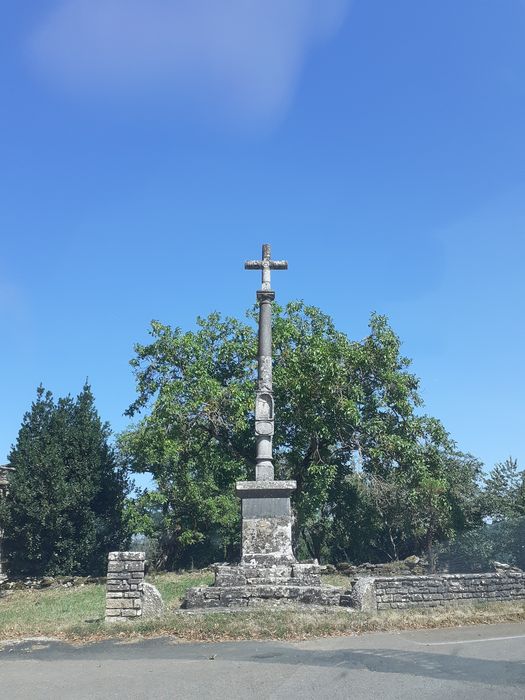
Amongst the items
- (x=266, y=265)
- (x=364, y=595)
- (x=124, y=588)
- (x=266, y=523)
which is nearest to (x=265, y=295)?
(x=266, y=265)

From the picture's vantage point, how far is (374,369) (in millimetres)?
23422

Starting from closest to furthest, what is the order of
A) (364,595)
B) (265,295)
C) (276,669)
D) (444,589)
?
(276,669) → (364,595) → (444,589) → (265,295)

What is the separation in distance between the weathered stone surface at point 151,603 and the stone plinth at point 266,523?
8.41ft

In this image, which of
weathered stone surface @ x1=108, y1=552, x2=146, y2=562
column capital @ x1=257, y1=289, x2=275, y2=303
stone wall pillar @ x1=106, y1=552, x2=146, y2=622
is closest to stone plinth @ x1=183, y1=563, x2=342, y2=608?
stone wall pillar @ x1=106, y1=552, x2=146, y2=622

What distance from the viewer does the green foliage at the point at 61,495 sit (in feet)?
87.5

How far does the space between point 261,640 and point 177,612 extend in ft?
9.11

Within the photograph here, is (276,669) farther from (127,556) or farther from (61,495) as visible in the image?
(61,495)

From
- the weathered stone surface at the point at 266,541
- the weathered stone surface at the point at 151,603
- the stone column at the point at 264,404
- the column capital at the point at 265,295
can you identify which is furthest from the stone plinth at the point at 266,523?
the column capital at the point at 265,295

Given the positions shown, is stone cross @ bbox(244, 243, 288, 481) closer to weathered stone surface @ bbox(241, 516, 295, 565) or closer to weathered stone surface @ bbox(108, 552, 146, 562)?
weathered stone surface @ bbox(241, 516, 295, 565)

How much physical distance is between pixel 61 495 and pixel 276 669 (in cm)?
2117

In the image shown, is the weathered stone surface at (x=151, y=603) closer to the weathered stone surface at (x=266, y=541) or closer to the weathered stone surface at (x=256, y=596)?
the weathered stone surface at (x=256, y=596)

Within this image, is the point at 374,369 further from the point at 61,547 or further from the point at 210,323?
the point at 61,547

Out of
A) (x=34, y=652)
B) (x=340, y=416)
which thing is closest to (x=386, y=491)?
(x=340, y=416)

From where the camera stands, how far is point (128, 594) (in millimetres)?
11570
